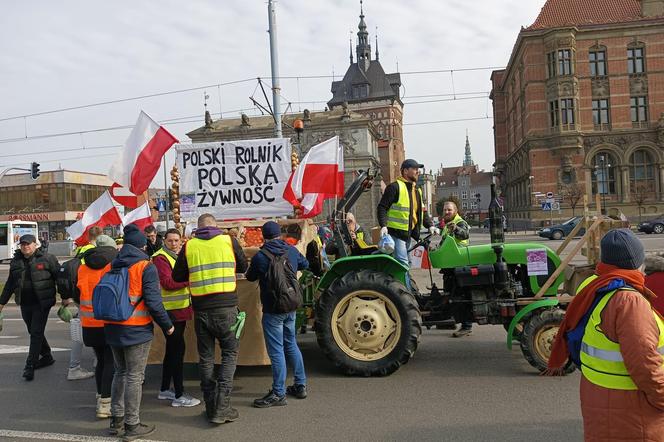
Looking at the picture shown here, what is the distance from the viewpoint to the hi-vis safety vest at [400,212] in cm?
637

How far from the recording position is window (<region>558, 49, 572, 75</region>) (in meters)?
43.7

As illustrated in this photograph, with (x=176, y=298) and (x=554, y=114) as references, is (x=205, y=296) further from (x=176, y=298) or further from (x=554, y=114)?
(x=554, y=114)

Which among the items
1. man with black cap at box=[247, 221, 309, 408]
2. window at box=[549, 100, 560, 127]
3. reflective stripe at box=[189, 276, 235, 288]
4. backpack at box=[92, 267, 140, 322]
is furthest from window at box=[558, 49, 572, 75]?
backpack at box=[92, 267, 140, 322]

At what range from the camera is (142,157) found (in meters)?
7.50

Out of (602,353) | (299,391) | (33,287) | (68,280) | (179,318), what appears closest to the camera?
(602,353)

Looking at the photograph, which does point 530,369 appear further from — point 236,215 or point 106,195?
point 106,195

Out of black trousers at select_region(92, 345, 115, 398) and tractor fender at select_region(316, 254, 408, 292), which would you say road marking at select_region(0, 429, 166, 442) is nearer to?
black trousers at select_region(92, 345, 115, 398)

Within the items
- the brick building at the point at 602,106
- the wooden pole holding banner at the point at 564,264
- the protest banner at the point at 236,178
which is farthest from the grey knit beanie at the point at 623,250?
the brick building at the point at 602,106

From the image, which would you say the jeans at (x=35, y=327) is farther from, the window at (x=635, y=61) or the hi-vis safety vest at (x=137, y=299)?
the window at (x=635, y=61)

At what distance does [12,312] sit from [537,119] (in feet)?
141

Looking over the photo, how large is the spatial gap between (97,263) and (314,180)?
→ 3.35 metres

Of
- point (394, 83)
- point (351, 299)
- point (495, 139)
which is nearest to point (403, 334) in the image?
point (351, 299)

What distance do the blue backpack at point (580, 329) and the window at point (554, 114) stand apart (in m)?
46.0

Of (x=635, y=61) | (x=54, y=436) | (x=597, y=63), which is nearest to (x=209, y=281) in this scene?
(x=54, y=436)
